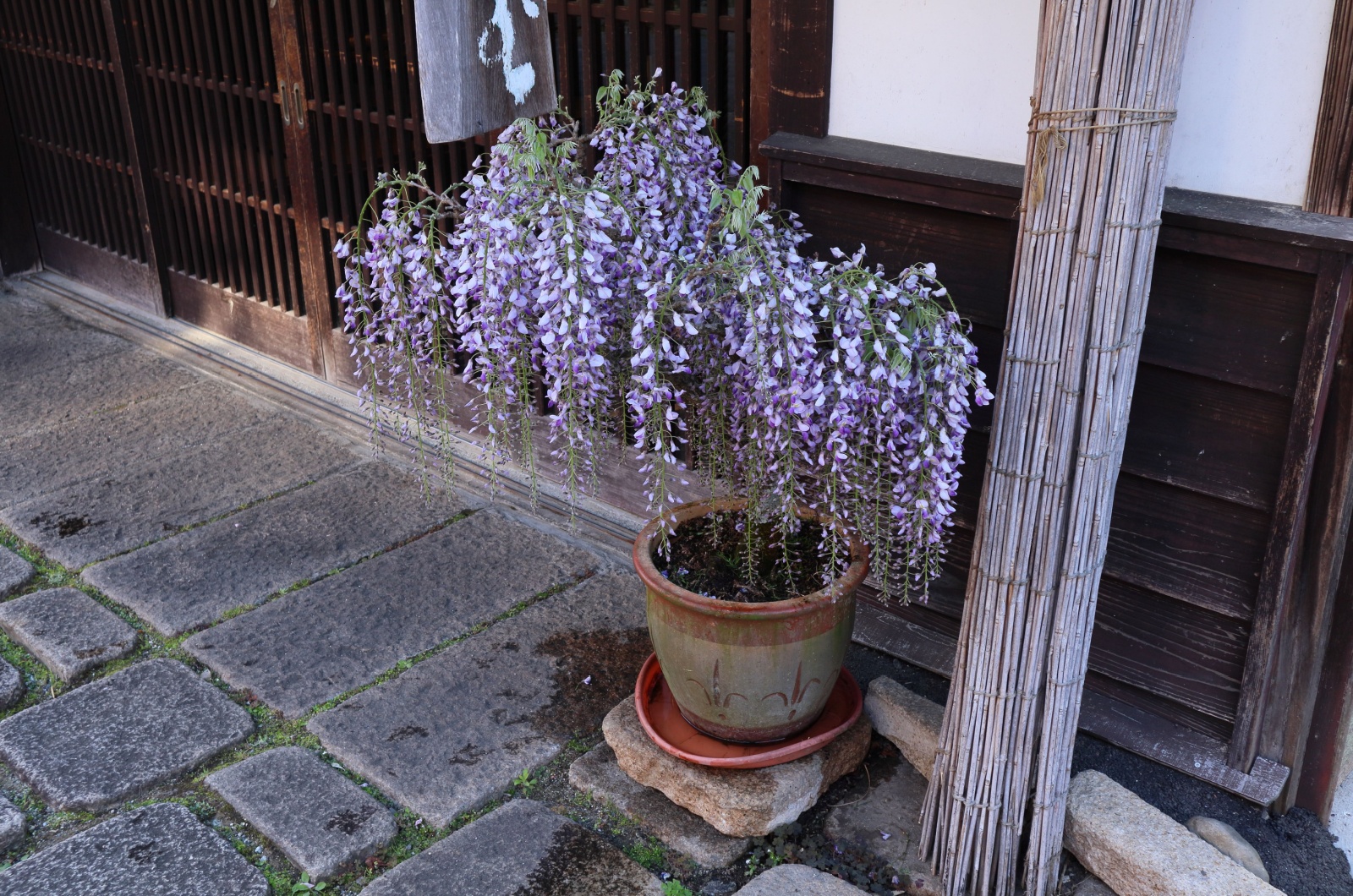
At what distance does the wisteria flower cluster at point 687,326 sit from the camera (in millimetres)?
2307

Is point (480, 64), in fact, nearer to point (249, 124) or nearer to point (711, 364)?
point (711, 364)

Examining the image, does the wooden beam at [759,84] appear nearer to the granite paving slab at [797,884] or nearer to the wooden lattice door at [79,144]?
the granite paving slab at [797,884]

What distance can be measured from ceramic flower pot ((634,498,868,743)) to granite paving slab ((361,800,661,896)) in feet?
1.30

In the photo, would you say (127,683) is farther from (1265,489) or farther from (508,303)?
(1265,489)

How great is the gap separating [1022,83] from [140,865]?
2.60 metres

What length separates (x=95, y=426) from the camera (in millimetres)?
4750

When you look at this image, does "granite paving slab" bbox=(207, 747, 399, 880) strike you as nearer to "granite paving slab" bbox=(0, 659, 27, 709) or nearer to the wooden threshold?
"granite paving slab" bbox=(0, 659, 27, 709)

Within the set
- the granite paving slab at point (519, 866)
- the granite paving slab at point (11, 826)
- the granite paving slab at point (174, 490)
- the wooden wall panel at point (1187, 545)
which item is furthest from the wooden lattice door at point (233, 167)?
the wooden wall panel at point (1187, 545)

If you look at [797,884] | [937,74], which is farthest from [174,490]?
[937,74]

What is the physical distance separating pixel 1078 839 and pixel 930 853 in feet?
1.03

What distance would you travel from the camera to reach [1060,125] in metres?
2.10

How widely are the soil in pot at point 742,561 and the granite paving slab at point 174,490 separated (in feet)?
6.66

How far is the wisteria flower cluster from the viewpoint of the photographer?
2307 mm

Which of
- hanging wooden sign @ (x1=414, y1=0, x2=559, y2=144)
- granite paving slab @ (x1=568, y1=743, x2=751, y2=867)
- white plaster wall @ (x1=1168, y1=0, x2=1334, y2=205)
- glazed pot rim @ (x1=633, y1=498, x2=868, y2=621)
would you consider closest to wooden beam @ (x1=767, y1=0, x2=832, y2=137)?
hanging wooden sign @ (x1=414, y1=0, x2=559, y2=144)
